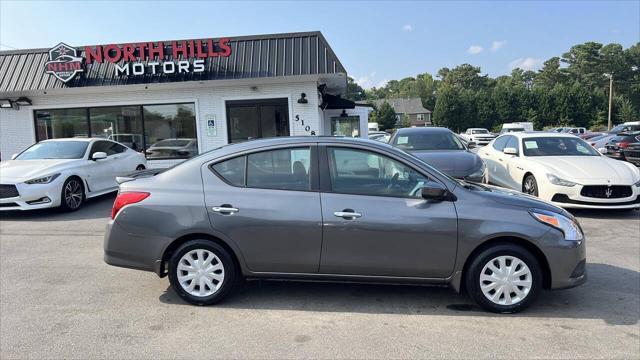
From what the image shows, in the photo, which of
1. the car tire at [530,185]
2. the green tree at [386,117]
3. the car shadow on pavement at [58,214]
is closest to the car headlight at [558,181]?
the car tire at [530,185]

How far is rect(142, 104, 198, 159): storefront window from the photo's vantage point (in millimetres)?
13953

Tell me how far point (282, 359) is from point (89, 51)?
12300 millimetres

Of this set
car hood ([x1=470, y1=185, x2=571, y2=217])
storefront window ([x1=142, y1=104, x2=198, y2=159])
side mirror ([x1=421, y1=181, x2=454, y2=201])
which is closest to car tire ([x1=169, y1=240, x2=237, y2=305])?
side mirror ([x1=421, y1=181, x2=454, y2=201])

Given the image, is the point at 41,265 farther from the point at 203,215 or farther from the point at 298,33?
the point at 298,33

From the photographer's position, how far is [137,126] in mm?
14141

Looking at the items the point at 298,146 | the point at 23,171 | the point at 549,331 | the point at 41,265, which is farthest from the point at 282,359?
the point at 23,171

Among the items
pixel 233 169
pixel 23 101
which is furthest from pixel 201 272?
pixel 23 101

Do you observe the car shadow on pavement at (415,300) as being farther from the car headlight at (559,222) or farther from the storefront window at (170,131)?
the storefront window at (170,131)

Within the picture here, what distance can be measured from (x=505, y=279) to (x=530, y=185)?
5189mm

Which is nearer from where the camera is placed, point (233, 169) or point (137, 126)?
point (233, 169)

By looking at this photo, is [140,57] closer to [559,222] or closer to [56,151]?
[56,151]

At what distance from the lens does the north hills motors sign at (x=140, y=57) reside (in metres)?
12.5

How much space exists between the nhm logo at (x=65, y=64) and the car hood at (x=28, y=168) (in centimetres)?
425

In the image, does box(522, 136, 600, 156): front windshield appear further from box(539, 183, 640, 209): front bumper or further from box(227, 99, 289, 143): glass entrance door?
box(227, 99, 289, 143): glass entrance door
